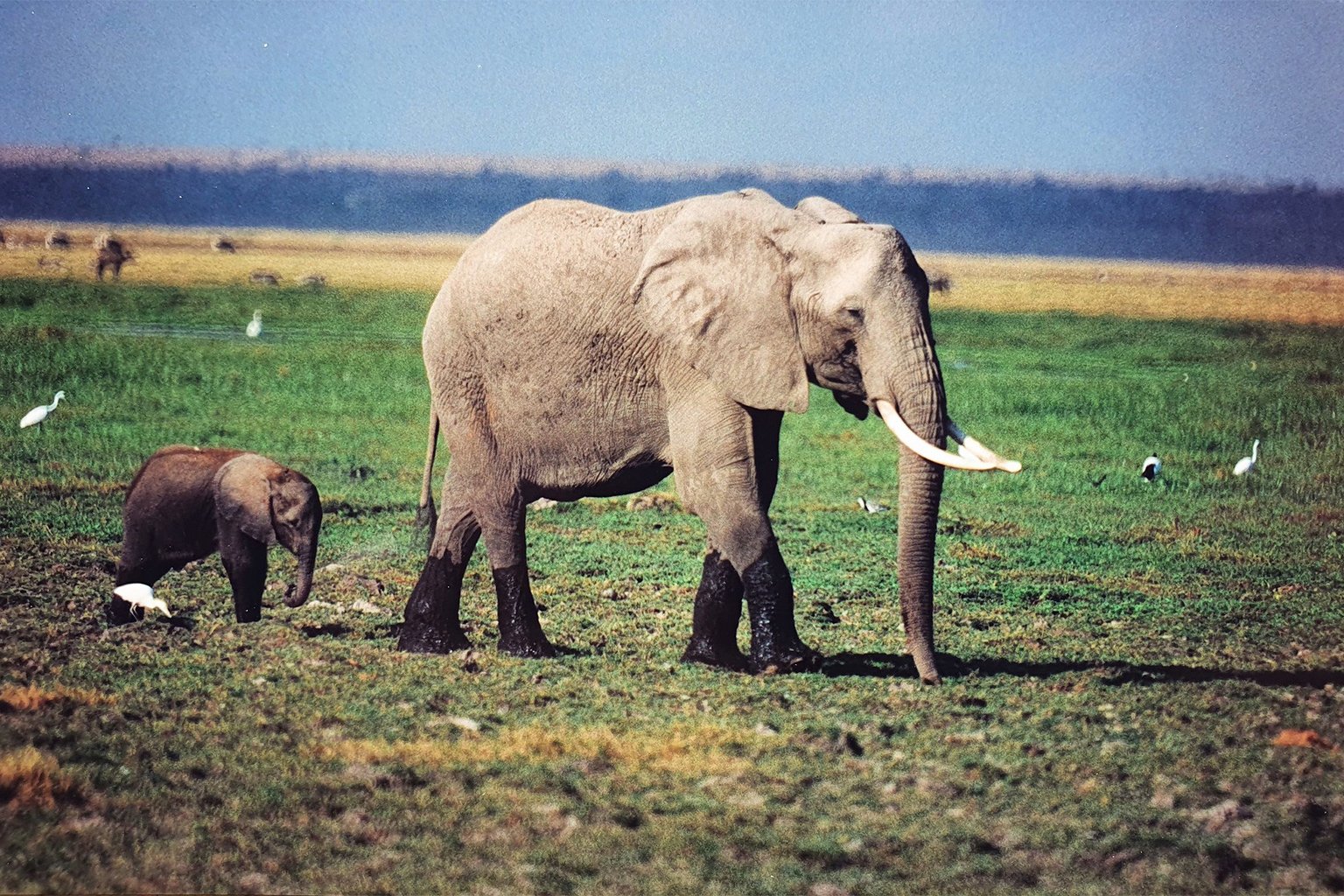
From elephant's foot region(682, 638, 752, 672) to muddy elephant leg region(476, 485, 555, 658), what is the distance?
819 millimetres

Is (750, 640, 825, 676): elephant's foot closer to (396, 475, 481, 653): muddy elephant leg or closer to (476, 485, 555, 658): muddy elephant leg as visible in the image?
(476, 485, 555, 658): muddy elephant leg

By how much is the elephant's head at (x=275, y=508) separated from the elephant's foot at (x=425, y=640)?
0.76 meters

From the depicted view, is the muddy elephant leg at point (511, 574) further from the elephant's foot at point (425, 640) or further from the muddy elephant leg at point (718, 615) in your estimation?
the muddy elephant leg at point (718, 615)

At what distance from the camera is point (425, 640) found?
10641 millimetres

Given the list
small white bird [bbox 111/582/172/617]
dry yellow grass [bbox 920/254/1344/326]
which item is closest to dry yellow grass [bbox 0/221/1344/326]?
dry yellow grass [bbox 920/254/1344/326]

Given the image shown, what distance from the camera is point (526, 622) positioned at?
10.5 m

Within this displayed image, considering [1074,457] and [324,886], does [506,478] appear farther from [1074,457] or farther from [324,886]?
[1074,457]

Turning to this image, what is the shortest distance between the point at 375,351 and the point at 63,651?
19.7 metres

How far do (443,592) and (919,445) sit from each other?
2903mm

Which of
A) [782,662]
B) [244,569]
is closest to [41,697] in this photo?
[244,569]

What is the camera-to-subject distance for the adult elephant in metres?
9.41

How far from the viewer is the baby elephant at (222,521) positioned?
10992 millimetres

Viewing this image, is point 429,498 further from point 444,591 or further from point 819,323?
point 819,323

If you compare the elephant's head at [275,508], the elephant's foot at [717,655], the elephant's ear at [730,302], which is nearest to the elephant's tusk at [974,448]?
the elephant's ear at [730,302]
